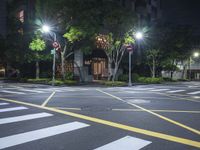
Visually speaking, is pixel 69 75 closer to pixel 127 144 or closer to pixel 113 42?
pixel 113 42

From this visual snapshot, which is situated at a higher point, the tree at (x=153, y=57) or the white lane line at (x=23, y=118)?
the tree at (x=153, y=57)

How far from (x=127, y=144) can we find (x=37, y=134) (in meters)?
2.43

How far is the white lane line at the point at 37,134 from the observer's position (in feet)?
22.8

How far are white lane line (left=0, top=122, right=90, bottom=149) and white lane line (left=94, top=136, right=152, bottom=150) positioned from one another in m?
1.75

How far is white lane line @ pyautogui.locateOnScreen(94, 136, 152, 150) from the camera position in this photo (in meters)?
6.57

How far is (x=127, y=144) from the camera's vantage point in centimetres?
688

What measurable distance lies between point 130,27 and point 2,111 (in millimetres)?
19852

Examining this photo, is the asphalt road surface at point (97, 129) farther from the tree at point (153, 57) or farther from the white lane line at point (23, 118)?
the tree at point (153, 57)

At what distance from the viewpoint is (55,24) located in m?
30.0

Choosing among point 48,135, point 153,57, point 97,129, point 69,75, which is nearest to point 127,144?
point 97,129

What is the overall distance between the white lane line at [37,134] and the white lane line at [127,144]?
175 cm

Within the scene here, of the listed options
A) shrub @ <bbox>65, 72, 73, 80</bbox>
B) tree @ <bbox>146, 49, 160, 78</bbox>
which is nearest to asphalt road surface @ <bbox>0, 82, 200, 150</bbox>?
shrub @ <bbox>65, 72, 73, 80</bbox>

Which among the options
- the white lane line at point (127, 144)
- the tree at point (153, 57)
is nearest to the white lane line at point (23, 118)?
the white lane line at point (127, 144)

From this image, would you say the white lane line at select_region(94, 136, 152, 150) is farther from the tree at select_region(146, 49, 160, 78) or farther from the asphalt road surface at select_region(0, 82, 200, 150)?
the tree at select_region(146, 49, 160, 78)
